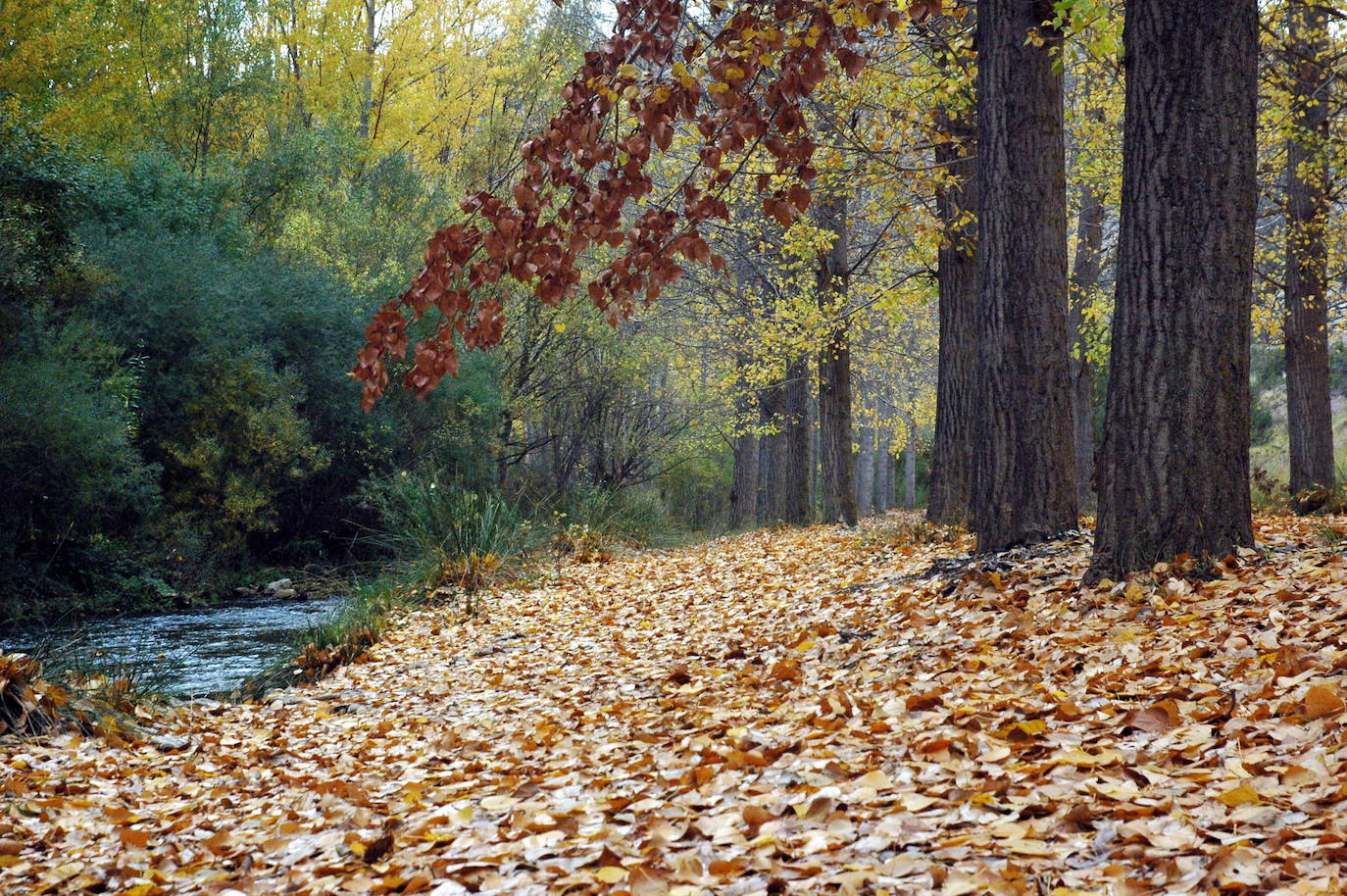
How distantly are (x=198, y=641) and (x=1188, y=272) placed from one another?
29.0ft

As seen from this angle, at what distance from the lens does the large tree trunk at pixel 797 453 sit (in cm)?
1620

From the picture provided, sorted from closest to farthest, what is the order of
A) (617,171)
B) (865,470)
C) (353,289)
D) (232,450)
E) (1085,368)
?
1. (617,171)
2. (1085,368)
3. (232,450)
4. (353,289)
5. (865,470)

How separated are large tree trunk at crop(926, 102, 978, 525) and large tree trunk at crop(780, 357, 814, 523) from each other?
19.8ft

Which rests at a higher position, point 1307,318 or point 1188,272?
point 1307,318

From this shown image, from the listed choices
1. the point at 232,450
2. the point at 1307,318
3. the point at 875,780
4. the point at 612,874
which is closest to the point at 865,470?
the point at 1307,318

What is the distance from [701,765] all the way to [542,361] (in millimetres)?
15742

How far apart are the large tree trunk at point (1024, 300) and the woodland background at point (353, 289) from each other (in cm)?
55

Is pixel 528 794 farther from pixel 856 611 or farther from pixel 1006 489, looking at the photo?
pixel 1006 489

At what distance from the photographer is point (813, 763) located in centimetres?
334

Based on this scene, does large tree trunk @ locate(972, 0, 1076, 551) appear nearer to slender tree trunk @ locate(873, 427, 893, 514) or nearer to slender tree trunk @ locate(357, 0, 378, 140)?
slender tree trunk @ locate(357, 0, 378, 140)

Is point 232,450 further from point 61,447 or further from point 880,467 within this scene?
point 880,467

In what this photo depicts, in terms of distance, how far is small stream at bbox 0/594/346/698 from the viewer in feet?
24.7

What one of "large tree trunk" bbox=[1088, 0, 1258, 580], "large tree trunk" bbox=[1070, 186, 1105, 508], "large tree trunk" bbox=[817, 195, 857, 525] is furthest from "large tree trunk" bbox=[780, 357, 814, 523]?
"large tree trunk" bbox=[1088, 0, 1258, 580]

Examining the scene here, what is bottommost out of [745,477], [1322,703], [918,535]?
Result: [1322,703]
